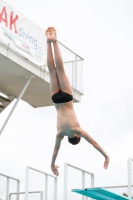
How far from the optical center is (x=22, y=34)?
89.4 feet

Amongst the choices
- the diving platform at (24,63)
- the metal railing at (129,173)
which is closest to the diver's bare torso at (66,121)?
the metal railing at (129,173)

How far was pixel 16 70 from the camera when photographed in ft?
91.1

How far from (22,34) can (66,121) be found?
9.98 meters

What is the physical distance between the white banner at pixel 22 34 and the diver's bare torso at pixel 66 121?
8.75m

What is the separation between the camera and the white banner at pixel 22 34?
1043 inches

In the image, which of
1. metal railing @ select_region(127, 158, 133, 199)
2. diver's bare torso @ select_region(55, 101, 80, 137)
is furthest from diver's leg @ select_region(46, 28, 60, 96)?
metal railing @ select_region(127, 158, 133, 199)

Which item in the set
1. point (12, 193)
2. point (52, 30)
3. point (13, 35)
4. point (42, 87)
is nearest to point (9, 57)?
point (13, 35)

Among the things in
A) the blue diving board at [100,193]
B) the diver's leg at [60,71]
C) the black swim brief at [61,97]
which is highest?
the diver's leg at [60,71]

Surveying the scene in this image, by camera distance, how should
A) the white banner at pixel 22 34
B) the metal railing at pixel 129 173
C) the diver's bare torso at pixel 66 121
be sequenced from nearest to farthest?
1. the diver's bare torso at pixel 66 121
2. the metal railing at pixel 129 173
3. the white banner at pixel 22 34

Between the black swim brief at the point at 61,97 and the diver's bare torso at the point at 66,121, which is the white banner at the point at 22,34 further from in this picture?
the diver's bare torso at the point at 66,121

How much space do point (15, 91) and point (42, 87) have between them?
1.16 meters

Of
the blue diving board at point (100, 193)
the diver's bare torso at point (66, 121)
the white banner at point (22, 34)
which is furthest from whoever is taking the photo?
the white banner at point (22, 34)

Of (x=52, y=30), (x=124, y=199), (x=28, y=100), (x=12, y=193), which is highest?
(x=28, y=100)

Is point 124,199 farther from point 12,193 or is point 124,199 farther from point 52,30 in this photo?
point 12,193
